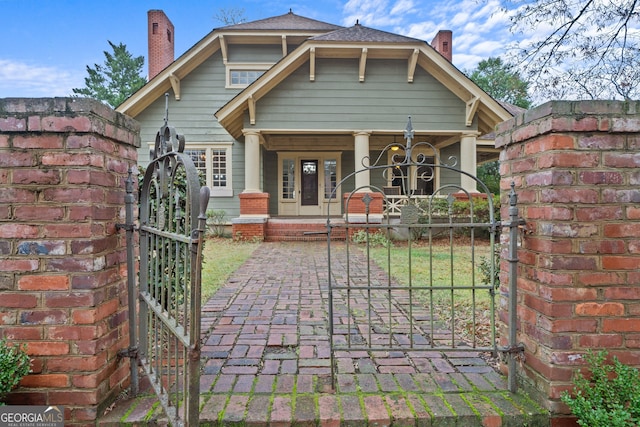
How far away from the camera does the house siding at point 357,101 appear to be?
9609 mm

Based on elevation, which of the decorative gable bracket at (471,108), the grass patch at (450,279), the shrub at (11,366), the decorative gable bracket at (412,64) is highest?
the decorative gable bracket at (412,64)

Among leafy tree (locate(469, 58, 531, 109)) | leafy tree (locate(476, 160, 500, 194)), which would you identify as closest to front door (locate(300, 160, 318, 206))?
leafy tree (locate(476, 160, 500, 194))

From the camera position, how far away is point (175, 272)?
1.84 metres

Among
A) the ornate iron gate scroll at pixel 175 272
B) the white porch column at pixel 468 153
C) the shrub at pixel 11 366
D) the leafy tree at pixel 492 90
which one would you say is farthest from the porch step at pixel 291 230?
the leafy tree at pixel 492 90

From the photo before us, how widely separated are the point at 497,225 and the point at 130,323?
7.12 ft

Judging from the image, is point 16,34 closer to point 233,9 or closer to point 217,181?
point 233,9

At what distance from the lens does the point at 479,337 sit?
10.1ft

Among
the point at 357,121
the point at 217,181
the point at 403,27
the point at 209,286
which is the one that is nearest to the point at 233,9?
the point at 403,27

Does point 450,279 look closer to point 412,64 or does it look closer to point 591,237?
point 591,237

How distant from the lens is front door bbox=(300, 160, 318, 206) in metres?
12.4

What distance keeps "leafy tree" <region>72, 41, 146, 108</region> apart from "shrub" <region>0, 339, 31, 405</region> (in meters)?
29.0

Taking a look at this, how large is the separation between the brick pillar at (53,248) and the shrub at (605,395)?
227cm

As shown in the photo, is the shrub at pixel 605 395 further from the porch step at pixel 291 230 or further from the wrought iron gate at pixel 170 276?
the porch step at pixel 291 230

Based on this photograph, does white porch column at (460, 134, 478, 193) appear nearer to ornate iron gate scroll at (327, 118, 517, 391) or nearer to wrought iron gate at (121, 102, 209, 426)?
ornate iron gate scroll at (327, 118, 517, 391)
